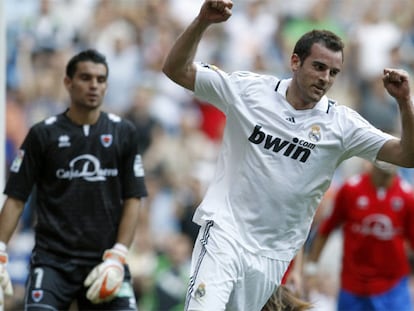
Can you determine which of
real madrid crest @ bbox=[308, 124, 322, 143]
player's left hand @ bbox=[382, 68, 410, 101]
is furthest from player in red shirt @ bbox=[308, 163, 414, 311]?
player's left hand @ bbox=[382, 68, 410, 101]

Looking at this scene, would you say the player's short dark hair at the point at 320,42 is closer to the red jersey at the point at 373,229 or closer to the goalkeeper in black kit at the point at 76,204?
the goalkeeper in black kit at the point at 76,204

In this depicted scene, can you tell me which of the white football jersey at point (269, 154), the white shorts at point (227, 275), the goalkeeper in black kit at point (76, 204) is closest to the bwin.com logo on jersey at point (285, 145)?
the white football jersey at point (269, 154)

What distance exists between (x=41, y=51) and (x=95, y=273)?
22.2 feet

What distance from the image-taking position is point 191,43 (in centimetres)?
636

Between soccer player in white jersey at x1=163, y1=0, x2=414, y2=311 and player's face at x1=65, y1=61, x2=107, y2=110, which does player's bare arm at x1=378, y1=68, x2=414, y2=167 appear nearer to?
soccer player in white jersey at x1=163, y1=0, x2=414, y2=311

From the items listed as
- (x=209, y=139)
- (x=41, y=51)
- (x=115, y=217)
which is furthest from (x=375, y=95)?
(x=115, y=217)

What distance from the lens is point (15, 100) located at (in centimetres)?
1338

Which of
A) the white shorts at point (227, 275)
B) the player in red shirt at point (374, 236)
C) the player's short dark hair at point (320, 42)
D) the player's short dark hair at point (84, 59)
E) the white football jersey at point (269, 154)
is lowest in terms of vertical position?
the player in red shirt at point (374, 236)

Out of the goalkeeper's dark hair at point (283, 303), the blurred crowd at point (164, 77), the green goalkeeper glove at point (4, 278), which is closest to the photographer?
the goalkeeper's dark hair at point (283, 303)

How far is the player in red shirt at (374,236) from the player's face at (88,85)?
327cm

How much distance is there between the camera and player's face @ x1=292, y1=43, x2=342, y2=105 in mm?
6453

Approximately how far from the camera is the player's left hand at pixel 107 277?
7.40 m

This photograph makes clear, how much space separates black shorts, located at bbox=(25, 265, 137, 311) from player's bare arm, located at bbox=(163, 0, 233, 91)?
1.84 meters

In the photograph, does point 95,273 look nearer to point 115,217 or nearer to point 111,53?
point 115,217
